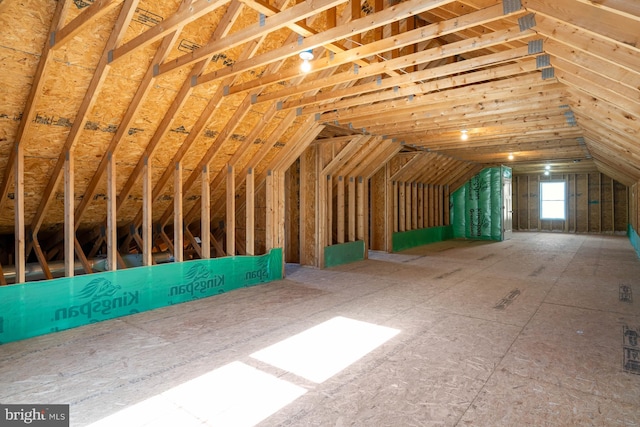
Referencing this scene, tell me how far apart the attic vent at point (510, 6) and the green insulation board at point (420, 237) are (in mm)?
7595

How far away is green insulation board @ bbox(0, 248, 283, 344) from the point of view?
376 centimetres

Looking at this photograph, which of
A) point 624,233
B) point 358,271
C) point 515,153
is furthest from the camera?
point 624,233

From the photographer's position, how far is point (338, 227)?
8.27 m

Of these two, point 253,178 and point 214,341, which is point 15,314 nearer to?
point 214,341

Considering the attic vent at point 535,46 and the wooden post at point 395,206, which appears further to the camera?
the wooden post at point 395,206

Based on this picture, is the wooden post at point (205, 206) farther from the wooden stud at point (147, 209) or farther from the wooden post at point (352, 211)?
the wooden post at point (352, 211)

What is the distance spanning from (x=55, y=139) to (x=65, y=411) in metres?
2.96

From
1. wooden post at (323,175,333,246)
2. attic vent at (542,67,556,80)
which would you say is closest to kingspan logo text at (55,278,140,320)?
wooden post at (323,175,333,246)

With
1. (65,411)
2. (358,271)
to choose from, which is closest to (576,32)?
(65,411)

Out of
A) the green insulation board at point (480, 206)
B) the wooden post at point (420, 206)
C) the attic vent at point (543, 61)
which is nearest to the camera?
the attic vent at point (543, 61)

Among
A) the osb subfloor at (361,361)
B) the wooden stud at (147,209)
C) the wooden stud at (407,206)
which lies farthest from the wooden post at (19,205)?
the wooden stud at (407,206)

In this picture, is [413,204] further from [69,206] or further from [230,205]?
[69,206]

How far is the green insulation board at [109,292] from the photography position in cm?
376

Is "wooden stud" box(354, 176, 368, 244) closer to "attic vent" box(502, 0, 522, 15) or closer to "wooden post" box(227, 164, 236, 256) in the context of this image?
"wooden post" box(227, 164, 236, 256)
